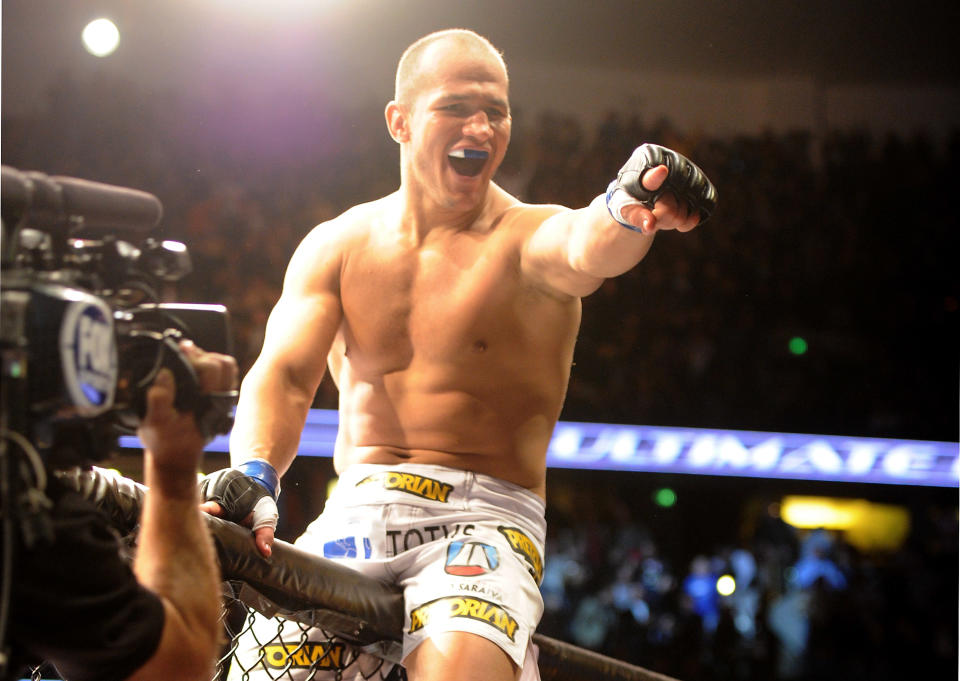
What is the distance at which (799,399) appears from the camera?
4.46 meters

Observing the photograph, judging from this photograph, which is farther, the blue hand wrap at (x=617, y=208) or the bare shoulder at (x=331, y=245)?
the bare shoulder at (x=331, y=245)

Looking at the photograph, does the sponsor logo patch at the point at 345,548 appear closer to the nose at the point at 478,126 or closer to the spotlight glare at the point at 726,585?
the nose at the point at 478,126

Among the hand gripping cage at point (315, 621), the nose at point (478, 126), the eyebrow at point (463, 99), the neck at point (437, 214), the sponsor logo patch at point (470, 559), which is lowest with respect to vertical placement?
the hand gripping cage at point (315, 621)

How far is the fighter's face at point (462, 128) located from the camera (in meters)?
1.72

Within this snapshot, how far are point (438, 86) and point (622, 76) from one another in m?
2.35

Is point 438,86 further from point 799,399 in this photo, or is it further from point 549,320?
point 799,399

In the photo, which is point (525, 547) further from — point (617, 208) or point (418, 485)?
point (617, 208)

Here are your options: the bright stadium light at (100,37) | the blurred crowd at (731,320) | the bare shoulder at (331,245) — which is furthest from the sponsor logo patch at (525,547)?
the bright stadium light at (100,37)

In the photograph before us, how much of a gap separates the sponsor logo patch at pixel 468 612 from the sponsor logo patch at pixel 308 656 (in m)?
0.16

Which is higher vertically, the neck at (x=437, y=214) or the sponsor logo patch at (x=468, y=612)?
the neck at (x=437, y=214)

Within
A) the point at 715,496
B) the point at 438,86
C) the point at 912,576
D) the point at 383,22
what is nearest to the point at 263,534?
the point at 438,86

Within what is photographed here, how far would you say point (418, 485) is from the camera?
5.22 ft

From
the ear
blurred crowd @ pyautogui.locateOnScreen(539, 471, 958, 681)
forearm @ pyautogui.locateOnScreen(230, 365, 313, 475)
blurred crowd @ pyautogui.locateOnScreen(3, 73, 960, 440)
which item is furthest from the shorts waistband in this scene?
blurred crowd @ pyautogui.locateOnScreen(539, 471, 958, 681)

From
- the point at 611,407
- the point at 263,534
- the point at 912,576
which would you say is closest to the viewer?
the point at 263,534
